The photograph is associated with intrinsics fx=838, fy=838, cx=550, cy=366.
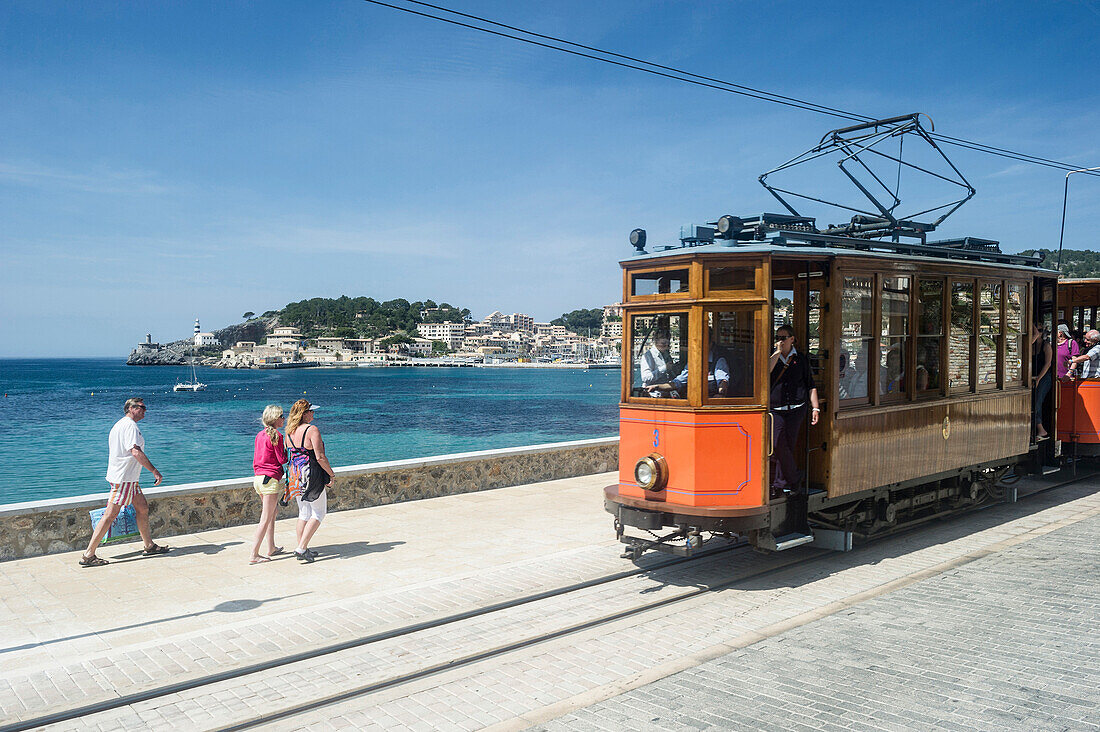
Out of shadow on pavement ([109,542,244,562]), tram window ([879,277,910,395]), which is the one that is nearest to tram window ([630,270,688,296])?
tram window ([879,277,910,395])

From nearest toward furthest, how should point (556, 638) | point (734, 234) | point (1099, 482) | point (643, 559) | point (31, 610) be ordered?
point (556, 638)
point (31, 610)
point (734, 234)
point (643, 559)
point (1099, 482)

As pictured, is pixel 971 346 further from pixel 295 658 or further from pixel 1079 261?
pixel 1079 261

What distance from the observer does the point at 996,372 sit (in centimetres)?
1068

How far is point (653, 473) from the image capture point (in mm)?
7719

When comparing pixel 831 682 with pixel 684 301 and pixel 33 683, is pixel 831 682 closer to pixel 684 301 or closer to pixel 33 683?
pixel 684 301

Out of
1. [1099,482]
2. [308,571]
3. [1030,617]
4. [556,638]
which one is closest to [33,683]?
[308,571]

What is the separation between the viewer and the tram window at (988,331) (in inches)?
402

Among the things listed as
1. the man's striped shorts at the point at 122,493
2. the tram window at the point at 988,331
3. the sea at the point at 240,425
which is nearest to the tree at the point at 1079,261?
the tram window at the point at 988,331

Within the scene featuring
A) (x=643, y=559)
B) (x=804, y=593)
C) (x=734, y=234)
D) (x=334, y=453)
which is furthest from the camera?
(x=334, y=453)

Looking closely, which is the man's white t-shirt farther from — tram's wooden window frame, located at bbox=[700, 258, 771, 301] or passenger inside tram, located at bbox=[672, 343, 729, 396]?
tram's wooden window frame, located at bbox=[700, 258, 771, 301]

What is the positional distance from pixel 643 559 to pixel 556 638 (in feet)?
8.63

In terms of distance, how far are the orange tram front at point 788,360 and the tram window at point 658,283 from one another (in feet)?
0.05

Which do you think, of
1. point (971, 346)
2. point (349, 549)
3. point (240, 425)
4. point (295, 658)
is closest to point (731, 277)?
point (971, 346)

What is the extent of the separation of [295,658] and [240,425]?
70.5 metres
